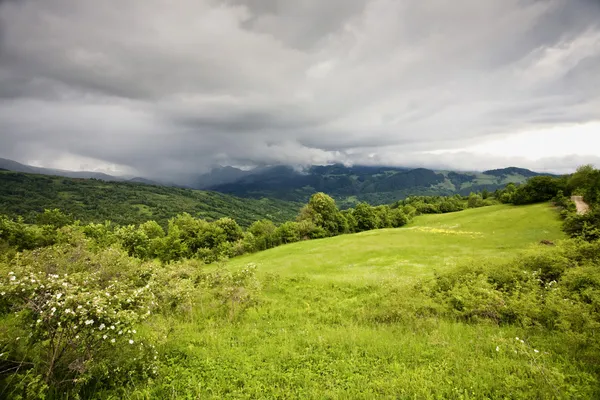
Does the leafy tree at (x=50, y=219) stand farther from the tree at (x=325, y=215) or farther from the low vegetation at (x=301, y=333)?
the tree at (x=325, y=215)

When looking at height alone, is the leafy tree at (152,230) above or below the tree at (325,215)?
below

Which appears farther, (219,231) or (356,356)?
(219,231)

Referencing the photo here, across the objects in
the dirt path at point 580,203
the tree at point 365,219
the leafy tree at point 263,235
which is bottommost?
the leafy tree at point 263,235

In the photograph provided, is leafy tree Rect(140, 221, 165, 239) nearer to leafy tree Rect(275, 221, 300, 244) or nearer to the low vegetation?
leafy tree Rect(275, 221, 300, 244)

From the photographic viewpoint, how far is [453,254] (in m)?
40.3

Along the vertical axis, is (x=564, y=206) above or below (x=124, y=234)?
above

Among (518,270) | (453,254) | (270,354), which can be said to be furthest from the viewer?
(453,254)

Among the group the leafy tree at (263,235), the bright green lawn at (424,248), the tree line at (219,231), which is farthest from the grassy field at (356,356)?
the leafy tree at (263,235)

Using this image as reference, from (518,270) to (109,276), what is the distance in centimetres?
2668

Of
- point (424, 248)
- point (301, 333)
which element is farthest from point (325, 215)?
point (301, 333)

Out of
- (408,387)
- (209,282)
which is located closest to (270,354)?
(408,387)

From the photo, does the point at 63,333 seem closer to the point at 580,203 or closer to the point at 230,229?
the point at 580,203

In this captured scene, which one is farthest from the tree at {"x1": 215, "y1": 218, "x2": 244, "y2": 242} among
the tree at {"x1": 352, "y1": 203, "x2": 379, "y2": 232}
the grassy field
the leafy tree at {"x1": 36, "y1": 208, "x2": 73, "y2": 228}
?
the grassy field

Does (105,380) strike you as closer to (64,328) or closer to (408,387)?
(64,328)
